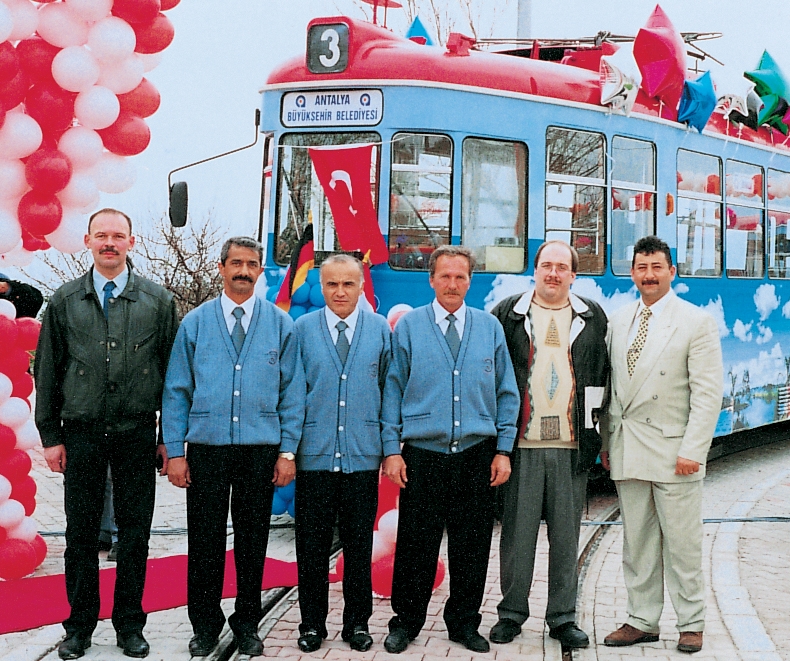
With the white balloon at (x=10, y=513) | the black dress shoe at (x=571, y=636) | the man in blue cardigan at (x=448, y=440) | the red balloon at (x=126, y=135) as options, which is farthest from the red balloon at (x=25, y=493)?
the black dress shoe at (x=571, y=636)

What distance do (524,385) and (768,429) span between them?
32.2 ft

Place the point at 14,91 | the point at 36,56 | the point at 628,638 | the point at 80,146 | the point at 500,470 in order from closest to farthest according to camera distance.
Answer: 1. the point at 500,470
2. the point at 628,638
3. the point at 14,91
4. the point at 36,56
5. the point at 80,146

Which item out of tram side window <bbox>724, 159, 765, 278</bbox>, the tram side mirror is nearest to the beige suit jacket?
the tram side mirror

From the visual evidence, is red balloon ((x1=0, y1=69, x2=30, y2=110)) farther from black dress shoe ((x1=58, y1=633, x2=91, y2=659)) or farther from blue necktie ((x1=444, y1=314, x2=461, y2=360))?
black dress shoe ((x1=58, y1=633, x2=91, y2=659))

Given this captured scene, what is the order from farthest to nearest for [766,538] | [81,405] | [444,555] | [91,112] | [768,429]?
1. [768,429]
2. [766,538]
3. [444,555]
4. [91,112]
5. [81,405]

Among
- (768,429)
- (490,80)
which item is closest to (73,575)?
(490,80)

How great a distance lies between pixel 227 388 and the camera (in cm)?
495

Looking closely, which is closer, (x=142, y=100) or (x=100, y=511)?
(x=100, y=511)

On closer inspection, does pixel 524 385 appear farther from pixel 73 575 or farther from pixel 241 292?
pixel 73 575

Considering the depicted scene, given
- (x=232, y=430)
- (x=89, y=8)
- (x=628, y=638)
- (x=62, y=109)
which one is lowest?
(x=628, y=638)

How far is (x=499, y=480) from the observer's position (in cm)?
515

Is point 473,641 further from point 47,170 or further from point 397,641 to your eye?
point 47,170

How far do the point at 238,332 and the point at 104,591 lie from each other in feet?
6.13

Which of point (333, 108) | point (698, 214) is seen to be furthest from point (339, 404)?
point (698, 214)
